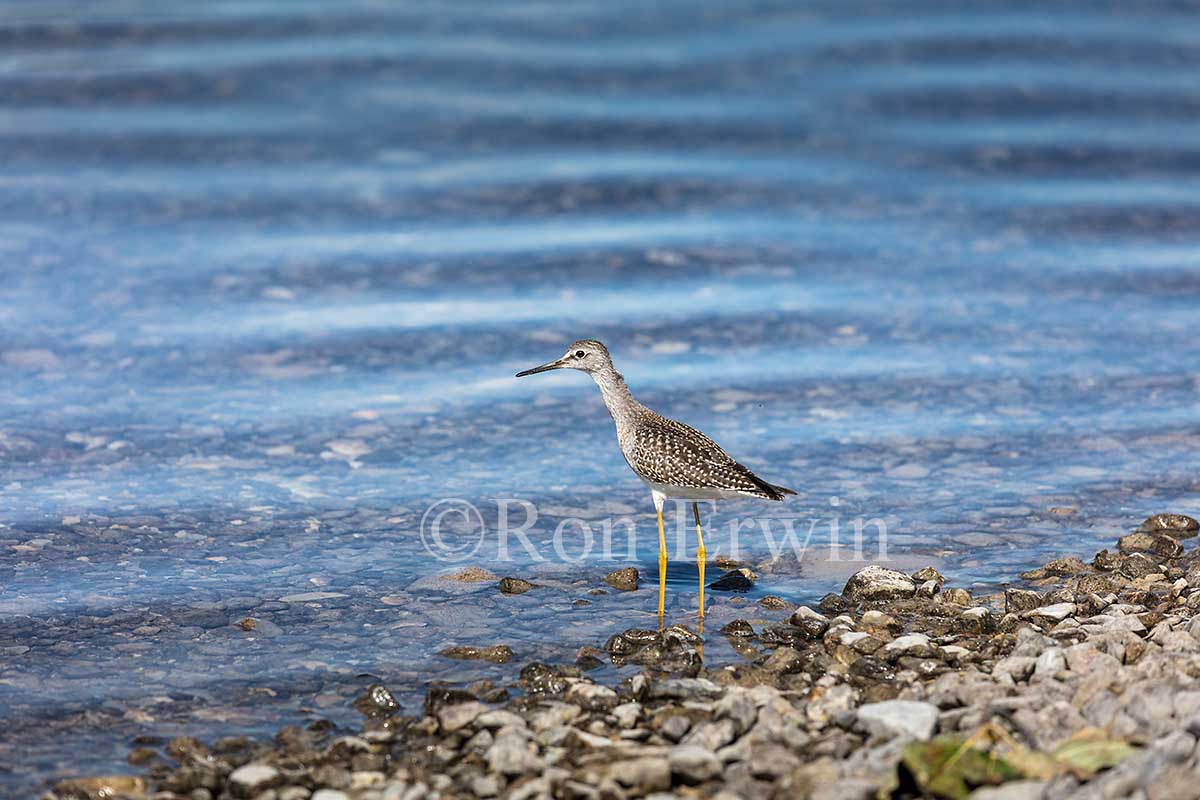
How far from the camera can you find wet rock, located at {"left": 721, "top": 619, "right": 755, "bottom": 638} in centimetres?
812

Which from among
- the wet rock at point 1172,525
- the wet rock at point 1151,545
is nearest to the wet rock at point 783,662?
the wet rock at point 1151,545

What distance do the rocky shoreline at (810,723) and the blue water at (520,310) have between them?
406 millimetres

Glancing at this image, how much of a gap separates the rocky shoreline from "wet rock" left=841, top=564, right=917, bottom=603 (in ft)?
0.66

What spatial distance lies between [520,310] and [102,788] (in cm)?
805

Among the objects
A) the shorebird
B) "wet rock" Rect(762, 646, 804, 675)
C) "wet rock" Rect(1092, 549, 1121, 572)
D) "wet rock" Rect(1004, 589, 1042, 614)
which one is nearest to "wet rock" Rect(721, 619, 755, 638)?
the shorebird

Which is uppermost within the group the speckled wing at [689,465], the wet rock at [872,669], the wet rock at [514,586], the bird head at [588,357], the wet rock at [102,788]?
the bird head at [588,357]

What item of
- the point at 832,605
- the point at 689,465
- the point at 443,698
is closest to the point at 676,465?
the point at 689,465

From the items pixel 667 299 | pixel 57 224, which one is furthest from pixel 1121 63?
pixel 57 224

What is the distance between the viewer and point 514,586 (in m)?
8.84


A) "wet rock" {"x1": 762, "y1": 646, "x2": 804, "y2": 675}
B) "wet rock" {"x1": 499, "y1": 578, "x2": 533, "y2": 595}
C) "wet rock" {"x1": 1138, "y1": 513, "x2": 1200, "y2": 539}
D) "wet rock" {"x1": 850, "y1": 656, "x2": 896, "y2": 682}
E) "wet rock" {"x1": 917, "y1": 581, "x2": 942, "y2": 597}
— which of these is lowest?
"wet rock" {"x1": 850, "y1": 656, "x2": 896, "y2": 682}

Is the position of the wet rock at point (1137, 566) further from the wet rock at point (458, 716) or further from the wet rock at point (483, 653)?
the wet rock at point (458, 716)

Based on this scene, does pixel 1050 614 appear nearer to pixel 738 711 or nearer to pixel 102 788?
pixel 738 711

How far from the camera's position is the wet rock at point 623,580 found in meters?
8.96

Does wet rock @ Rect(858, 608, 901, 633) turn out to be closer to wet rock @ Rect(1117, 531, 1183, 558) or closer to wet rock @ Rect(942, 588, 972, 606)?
wet rock @ Rect(942, 588, 972, 606)
